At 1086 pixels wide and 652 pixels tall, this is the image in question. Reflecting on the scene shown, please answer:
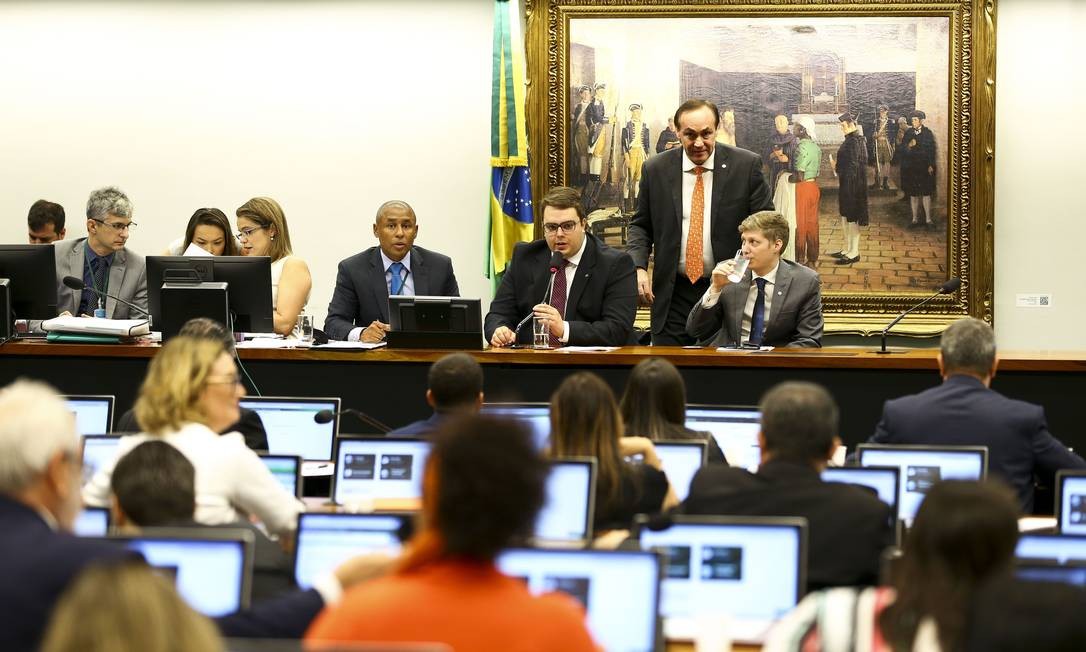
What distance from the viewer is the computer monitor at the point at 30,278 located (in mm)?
6879

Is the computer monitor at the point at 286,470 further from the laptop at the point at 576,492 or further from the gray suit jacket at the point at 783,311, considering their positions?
the gray suit jacket at the point at 783,311

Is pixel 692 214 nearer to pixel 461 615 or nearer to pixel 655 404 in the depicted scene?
pixel 655 404

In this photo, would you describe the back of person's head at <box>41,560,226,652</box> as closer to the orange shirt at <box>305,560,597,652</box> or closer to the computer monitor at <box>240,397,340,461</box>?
the orange shirt at <box>305,560,597,652</box>

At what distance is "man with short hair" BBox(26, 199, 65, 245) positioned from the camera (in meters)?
8.77

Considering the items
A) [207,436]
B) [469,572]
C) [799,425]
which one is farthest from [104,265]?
[469,572]

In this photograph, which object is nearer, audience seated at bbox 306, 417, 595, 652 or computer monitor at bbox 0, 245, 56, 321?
audience seated at bbox 306, 417, 595, 652

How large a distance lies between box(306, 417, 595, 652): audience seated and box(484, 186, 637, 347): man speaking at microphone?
196 inches

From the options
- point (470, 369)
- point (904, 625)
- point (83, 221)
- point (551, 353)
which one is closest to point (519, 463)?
point (904, 625)

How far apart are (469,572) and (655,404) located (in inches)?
107

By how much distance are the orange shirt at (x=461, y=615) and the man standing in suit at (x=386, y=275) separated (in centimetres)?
548

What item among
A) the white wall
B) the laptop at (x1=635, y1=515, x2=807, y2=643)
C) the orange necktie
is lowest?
the laptop at (x1=635, y1=515, x2=807, y2=643)

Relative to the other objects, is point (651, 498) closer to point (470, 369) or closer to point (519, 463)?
point (470, 369)

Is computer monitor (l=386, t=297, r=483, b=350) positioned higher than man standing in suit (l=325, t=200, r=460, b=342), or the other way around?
man standing in suit (l=325, t=200, r=460, b=342)

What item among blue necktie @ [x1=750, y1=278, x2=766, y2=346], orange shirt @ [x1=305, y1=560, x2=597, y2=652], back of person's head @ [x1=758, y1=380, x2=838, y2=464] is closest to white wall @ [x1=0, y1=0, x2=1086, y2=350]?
blue necktie @ [x1=750, y1=278, x2=766, y2=346]
